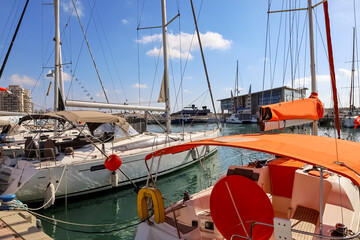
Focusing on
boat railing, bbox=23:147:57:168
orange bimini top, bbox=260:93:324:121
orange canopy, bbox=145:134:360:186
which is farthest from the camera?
boat railing, bbox=23:147:57:168

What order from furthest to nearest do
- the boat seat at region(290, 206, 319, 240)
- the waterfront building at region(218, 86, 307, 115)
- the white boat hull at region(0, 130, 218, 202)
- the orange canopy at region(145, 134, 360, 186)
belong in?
the waterfront building at region(218, 86, 307, 115) < the white boat hull at region(0, 130, 218, 202) < the boat seat at region(290, 206, 319, 240) < the orange canopy at region(145, 134, 360, 186)

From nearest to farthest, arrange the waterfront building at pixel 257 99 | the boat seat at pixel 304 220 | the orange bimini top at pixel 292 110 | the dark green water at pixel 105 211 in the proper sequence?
1. the boat seat at pixel 304 220
2. the orange bimini top at pixel 292 110
3. the dark green water at pixel 105 211
4. the waterfront building at pixel 257 99

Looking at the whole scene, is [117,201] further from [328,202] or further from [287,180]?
[328,202]

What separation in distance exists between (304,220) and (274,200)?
0.95 metres

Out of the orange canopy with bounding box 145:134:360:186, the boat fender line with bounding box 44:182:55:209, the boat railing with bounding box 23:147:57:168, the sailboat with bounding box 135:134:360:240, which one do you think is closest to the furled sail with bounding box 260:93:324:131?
the sailboat with bounding box 135:134:360:240

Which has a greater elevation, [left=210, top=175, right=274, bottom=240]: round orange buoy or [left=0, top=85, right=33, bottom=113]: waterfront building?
[left=0, top=85, right=33, bottom=113]: waterfront building

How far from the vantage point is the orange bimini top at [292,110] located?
5805 millimetres

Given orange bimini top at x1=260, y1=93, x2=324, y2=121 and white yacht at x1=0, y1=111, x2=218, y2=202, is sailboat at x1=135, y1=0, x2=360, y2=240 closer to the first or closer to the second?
orange bimini top at x1=260, y1=93, x2=324, y2=121

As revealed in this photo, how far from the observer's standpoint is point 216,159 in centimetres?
1728

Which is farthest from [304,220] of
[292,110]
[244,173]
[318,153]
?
[292,110]

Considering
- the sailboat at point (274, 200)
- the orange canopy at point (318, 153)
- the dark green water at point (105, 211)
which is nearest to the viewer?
the orange canopy at point (318, 153)

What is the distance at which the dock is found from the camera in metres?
4.66

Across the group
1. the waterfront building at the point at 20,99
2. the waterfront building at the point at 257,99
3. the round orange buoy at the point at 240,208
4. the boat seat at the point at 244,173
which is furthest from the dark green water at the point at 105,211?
the waterfront building at the point at 257,99

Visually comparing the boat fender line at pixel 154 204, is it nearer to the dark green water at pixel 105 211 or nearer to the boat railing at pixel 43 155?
the dark green water at pixel 105 211
